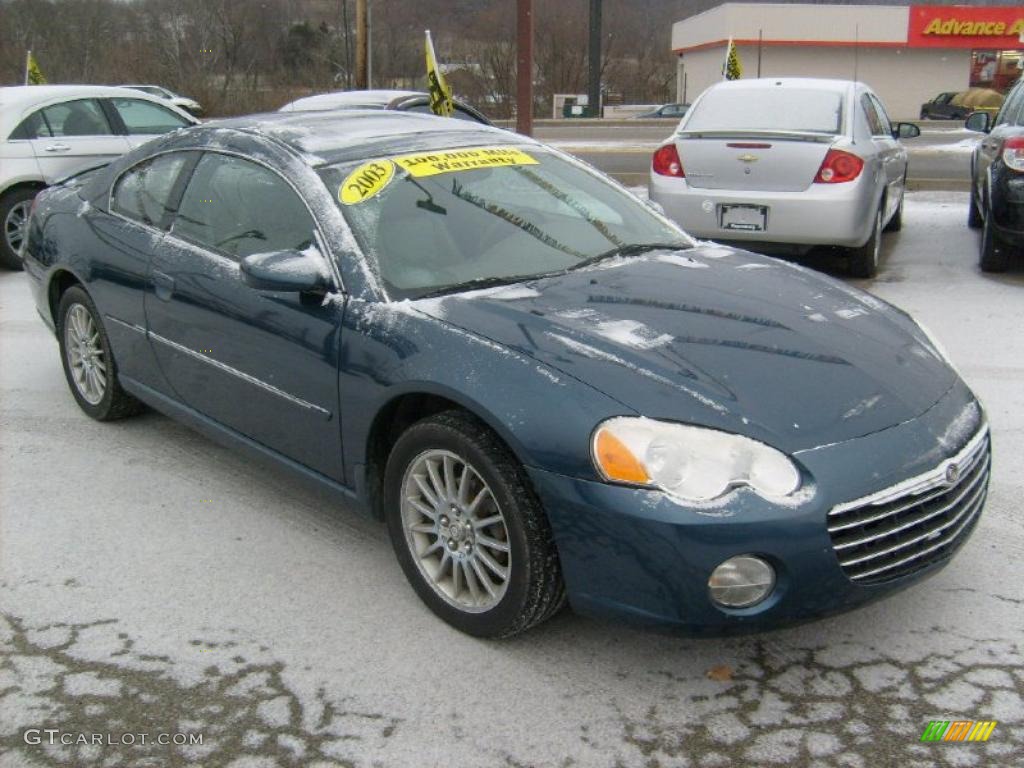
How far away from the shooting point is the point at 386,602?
11.1ft

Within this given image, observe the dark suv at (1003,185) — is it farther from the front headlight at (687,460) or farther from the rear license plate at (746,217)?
the front headlight at (687,460)

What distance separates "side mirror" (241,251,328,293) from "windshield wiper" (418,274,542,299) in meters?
0.37

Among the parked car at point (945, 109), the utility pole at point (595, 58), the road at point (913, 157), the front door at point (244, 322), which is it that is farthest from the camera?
the utility pole at point (595, 58)

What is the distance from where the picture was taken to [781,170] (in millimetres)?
7496

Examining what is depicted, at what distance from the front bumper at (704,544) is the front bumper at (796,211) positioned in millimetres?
4970

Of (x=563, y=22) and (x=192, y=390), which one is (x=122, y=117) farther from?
(x=563, y=22)

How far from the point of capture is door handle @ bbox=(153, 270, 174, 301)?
162 inches

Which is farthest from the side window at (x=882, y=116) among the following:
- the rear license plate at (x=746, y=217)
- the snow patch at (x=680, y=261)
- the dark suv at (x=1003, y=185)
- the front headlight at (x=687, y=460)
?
the front headlight at (x=687, y=460)

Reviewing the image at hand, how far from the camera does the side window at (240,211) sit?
3707 millimetres

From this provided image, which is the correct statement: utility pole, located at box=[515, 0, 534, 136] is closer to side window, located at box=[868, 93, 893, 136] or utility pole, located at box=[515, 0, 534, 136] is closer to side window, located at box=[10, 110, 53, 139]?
side window, located at box=[868, 93, 893, 136]

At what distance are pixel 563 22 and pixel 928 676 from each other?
72998 millimetres

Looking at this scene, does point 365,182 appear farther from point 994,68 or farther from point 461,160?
point 994,68

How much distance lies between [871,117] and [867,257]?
1.33 m

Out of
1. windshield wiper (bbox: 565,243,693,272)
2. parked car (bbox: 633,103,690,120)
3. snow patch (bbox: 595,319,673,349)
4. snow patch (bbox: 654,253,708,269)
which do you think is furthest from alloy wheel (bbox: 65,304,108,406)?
parked car (bbox: 633,103,690,120)
